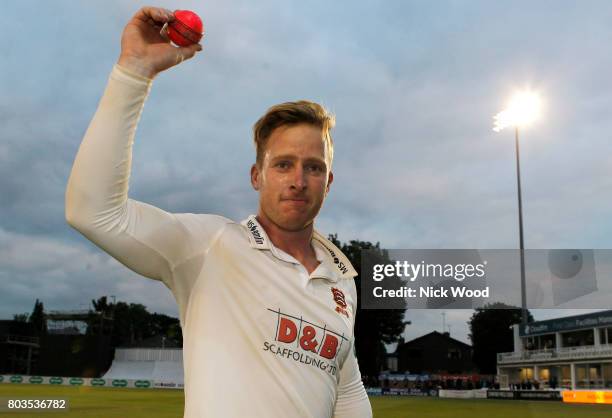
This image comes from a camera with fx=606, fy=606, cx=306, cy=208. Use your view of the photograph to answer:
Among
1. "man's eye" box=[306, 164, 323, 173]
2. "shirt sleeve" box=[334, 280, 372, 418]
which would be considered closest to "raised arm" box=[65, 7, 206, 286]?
"man's eye" box=[306, 164, 323, 173]

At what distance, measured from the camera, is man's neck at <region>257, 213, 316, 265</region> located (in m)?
2.73

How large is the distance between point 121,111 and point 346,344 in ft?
4.70

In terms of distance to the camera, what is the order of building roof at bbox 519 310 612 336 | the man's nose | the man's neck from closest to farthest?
the man's nose < the man's neck < building roof at bbox 519 310 612 336

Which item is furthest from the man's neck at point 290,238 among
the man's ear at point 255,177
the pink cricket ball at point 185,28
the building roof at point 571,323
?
the building roof at point 571,323

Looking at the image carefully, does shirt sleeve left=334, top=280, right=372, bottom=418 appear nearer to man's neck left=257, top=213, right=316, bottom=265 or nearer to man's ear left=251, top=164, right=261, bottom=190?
man's neck left=257, top=213, right=316, bottom=265

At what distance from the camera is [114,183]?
192 cm

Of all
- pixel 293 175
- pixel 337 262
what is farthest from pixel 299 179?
pixel 337 262

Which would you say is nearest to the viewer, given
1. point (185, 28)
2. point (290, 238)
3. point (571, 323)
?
point (185, 28)

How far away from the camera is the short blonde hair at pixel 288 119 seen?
105 inches

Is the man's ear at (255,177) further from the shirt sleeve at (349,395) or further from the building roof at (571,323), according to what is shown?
the building roof at (571,323)

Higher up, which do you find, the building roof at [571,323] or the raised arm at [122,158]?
the building roof at [571,323]

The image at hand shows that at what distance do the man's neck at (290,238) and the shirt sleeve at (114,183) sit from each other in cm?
67

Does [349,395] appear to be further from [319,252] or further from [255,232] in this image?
[255,232]

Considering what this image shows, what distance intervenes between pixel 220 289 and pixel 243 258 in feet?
0.55
